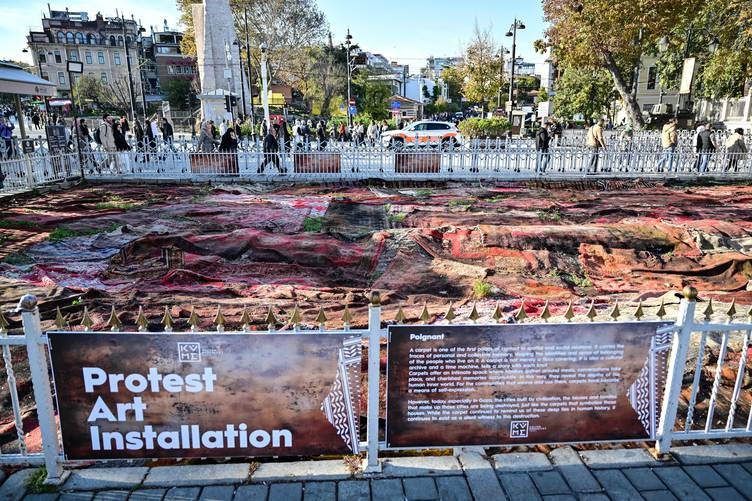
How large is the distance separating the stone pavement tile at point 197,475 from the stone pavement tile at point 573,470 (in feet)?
6.75

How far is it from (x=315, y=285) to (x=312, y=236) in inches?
86.4

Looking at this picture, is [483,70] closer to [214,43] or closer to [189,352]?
[214,43]

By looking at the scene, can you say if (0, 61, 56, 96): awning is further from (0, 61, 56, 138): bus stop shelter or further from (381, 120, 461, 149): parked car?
(381, 120, 461, 149): parked car

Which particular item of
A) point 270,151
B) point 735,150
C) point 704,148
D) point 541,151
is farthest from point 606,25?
point 270,151

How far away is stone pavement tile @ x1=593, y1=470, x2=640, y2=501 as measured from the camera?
315 cm

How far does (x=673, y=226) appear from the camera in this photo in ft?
29.3

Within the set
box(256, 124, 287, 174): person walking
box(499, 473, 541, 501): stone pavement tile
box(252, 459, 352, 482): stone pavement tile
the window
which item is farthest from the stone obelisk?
the window

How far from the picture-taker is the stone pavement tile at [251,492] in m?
3.10

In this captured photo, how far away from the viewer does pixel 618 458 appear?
138 inches

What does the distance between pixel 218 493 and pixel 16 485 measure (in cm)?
129

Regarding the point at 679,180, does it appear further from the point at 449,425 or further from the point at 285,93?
the point at 285,93

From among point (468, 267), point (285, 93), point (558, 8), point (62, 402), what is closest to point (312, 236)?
point (468, 267)

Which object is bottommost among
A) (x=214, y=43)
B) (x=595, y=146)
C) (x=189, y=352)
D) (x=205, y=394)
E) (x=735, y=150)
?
(x=205, y=394)

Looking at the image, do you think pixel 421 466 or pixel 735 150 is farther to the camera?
pixel 735 150
